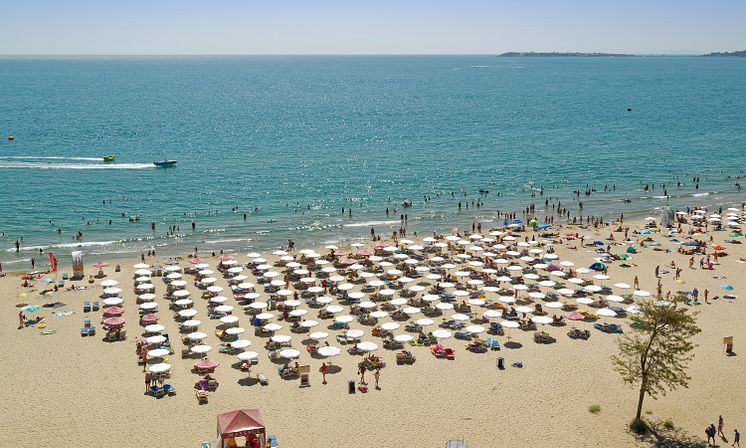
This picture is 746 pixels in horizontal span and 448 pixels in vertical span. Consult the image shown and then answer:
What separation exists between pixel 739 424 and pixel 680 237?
32437 mm

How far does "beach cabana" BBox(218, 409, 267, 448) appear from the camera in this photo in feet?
80.0

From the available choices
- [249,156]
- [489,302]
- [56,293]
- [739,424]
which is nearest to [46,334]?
[56,293]

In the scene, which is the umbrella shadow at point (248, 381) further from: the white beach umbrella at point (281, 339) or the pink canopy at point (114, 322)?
the pink canopy at point (114, 322)

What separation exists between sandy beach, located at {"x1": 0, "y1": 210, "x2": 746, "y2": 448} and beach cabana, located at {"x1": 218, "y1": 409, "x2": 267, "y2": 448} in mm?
1712

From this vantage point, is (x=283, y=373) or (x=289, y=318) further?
(x=289, y=318)

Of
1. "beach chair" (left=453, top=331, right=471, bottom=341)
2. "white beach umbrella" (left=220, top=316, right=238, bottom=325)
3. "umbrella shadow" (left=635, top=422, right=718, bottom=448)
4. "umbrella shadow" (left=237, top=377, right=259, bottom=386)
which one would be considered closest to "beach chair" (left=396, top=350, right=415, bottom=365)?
Answer: "beach chair" (left=453, top=331, right=471, bottom=341)

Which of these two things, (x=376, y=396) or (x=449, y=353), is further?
(x=449, y=353)

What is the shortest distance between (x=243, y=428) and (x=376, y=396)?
7.59 m

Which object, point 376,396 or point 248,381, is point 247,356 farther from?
point 376,396

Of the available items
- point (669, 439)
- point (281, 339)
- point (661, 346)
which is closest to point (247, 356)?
point (281, 339)

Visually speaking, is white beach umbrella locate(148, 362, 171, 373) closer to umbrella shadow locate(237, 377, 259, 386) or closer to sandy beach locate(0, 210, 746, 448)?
sandy beach locate(0, 210, 746, 448)

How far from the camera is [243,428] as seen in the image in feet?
80.4

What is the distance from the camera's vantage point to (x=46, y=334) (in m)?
37.7

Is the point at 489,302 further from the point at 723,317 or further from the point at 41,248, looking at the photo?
the point at 41,248
